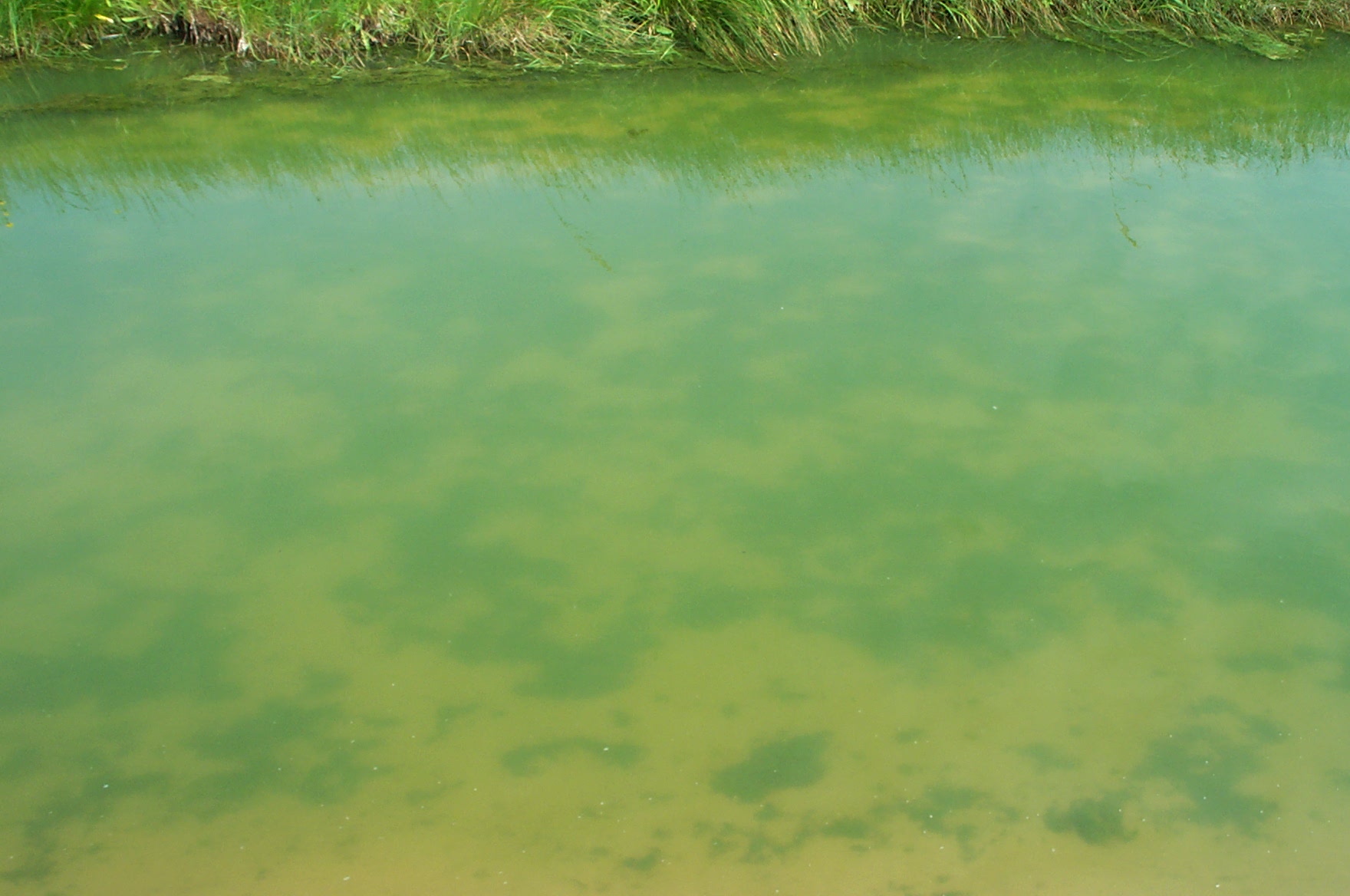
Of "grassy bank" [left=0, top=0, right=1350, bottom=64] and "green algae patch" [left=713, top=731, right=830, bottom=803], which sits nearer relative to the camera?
"green algae patch" [left=713, top=731, right=830, bottom=803]

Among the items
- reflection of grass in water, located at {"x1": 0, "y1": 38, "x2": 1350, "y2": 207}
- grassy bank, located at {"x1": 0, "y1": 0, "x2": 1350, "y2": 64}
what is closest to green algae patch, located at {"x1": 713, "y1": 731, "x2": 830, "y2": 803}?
reflection of grass in water, located at {"x1": 0, "y1": 38, "x2": 1350, "y2": 207}

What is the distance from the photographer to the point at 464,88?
4.36m

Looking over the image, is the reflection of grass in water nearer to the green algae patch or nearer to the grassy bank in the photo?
the grassy bank

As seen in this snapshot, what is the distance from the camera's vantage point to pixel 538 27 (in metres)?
4.55

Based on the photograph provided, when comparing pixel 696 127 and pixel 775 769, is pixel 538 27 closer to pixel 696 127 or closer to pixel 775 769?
pixel 696 127

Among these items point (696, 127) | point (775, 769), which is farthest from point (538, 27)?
point (775, 769)

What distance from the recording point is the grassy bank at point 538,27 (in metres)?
4.44

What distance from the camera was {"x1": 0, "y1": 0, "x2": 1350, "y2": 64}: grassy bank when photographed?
444 cm

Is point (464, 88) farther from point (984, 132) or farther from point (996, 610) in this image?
point (996, 610)

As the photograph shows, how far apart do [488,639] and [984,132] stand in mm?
2925

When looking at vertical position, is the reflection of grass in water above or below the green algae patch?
above

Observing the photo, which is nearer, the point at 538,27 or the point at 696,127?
the point at 696,127

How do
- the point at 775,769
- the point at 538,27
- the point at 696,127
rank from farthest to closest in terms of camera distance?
the point at 538,27, the point at 696,127, the point at 775,769

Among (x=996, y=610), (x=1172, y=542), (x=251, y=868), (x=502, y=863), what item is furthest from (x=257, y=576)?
(x=1172, y=542)
